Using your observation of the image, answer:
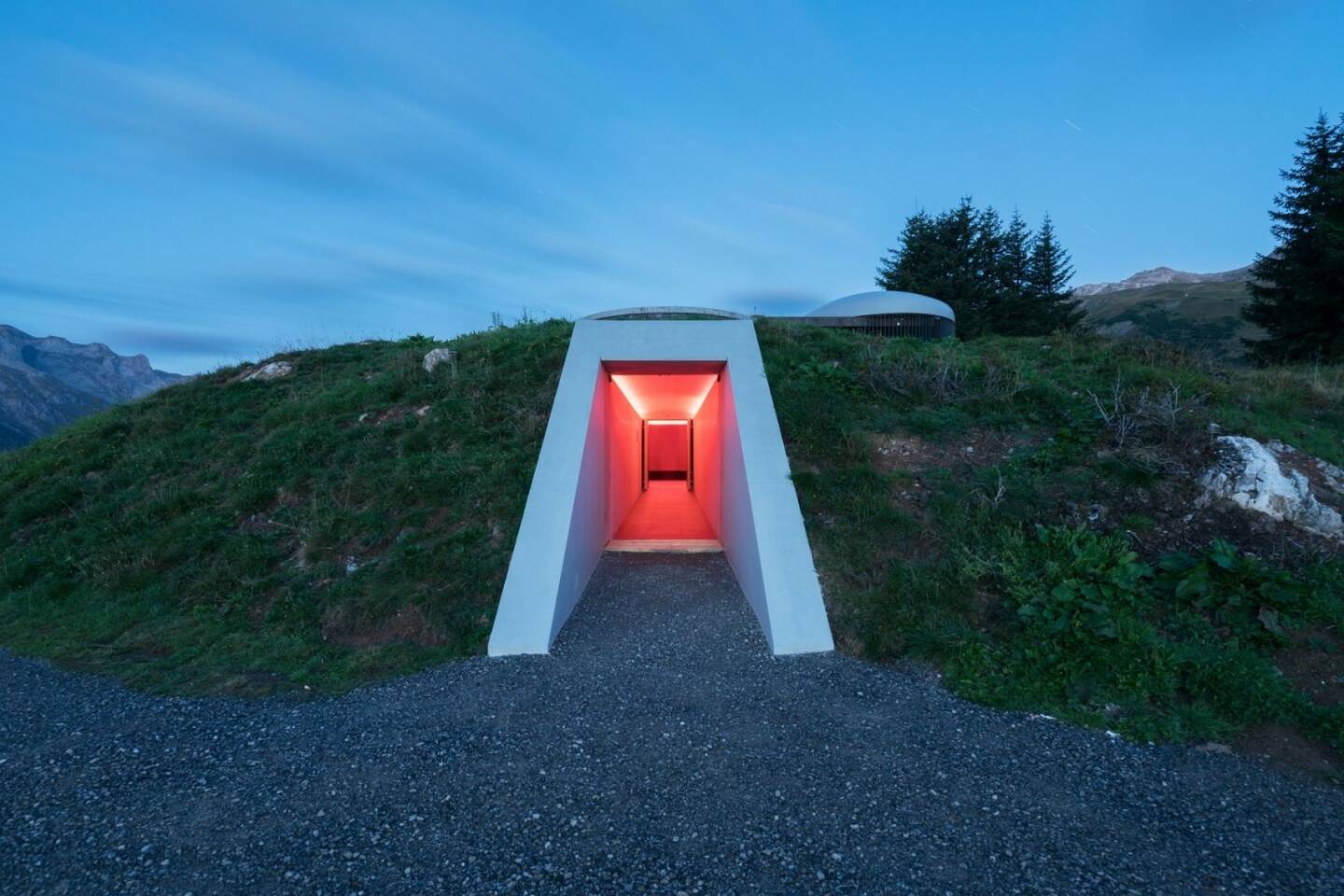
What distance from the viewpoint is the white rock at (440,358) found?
976 cm

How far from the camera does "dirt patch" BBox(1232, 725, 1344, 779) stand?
349 centimetres

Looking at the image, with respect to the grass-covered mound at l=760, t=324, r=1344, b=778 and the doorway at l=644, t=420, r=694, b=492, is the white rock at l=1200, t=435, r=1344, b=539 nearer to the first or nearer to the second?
the grass-covered mound at l=760, t=324, r=1344, b=778

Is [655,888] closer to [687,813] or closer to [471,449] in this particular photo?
[687,813]

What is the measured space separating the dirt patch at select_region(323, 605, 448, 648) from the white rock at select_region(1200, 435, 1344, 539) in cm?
801

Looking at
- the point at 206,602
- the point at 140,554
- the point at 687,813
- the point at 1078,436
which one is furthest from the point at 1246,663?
the point at 140,554

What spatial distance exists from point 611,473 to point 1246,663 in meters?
7.42

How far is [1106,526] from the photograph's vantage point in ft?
18.5

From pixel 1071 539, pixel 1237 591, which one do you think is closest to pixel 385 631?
pixel 1071 539

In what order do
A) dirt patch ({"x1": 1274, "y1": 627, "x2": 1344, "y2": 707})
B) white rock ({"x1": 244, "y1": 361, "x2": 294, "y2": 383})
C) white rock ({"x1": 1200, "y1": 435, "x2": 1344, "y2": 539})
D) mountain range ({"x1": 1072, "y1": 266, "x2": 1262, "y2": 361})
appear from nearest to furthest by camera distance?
dirt patch ({"x1": 1274, "y1": 627, "x2": 1344, "y2": 707}) < white rock ({"x1": 1200, "y1": 435, "x2": 1344, "y2": 539}) < white rock ({"x1": 244, "y1": 361, "x2": 294, "y2": 383}) < mountain range ({"x1": 1072, "y1": 266, "x2": 1262, "y2": 361})

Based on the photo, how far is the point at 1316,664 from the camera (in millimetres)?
4242

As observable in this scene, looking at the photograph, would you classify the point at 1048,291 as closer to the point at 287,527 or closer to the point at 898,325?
the point at 898,325

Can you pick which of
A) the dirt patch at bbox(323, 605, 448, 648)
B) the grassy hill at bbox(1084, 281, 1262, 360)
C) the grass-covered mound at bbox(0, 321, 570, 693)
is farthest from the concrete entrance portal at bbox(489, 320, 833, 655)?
the grassy hill at bbox(1084, 281, 1262, 360)

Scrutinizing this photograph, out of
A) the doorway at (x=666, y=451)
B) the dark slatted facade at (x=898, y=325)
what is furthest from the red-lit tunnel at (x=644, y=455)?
the dark slatted facade at (x=898, y=325)

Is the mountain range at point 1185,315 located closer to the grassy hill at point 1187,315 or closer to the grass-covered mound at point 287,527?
the grassy hill at point 1187,315
